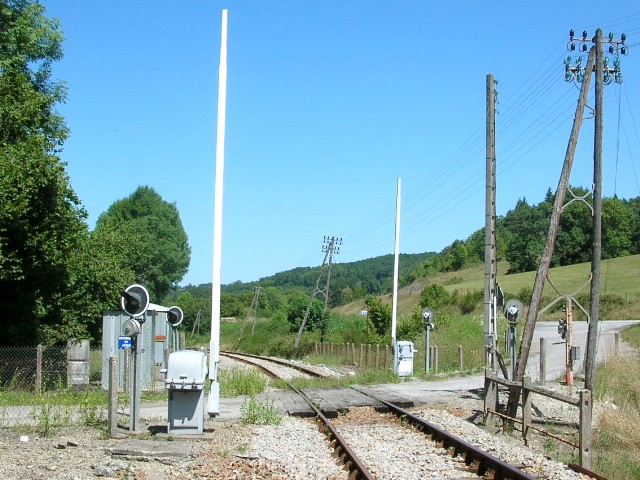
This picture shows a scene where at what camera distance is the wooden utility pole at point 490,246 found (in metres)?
16.5

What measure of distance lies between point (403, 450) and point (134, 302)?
4.82m

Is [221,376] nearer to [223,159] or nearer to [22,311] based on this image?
[22,311]

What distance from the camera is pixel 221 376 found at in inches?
945

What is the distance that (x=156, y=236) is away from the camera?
246ft

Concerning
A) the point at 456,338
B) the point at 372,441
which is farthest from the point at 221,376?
the point at 456,338

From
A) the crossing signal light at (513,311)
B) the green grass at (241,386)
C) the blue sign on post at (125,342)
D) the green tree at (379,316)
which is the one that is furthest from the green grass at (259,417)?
the green tree at (379,316)

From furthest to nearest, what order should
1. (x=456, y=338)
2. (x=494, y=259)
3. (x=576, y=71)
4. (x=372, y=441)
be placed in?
1. (x=456, y=338)
2. (x=576, y=71)
3. (x=494, y=259)
4. (x=372, y=441)

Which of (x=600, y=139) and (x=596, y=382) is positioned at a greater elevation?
(x=600, y=139)

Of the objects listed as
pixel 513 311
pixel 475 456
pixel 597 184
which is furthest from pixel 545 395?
pixel 597 184

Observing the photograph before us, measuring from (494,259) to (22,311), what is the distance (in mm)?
15533

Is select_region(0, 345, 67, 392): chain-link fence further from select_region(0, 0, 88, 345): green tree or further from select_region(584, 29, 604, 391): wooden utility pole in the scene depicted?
select_region(584, 29, 604, 391): wooden utility pole

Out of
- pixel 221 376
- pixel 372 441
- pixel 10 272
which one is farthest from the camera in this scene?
Answer: pixel 221 376

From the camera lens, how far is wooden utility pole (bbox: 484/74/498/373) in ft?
54.1

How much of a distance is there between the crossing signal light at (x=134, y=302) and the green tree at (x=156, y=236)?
2029 inches
